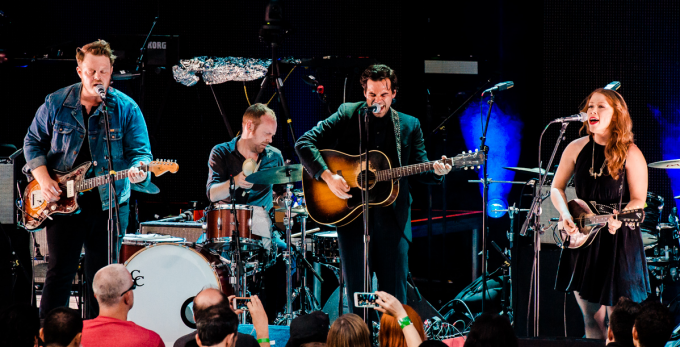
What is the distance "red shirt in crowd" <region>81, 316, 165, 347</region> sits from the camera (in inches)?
130

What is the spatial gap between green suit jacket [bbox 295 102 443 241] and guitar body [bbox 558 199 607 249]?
959mm

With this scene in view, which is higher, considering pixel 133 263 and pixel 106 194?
pixel 106 194

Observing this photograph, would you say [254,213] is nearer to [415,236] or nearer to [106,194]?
[106,194]

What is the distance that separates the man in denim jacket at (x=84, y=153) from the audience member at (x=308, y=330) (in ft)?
7.29

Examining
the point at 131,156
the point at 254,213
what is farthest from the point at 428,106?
the point at 131,156

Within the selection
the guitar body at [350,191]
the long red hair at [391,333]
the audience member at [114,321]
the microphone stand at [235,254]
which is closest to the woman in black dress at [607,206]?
the guitar body at [350,191]

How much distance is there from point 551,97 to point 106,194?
15.5 feet

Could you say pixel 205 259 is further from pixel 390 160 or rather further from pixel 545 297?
pixel 545 297

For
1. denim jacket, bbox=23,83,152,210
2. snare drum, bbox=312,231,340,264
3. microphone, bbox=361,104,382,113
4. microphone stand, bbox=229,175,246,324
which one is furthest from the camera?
snare drum, bbox=312,231,340,264

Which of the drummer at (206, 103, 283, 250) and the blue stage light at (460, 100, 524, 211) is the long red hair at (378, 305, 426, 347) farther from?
the blue stage light at (460, 100, 524, 211)

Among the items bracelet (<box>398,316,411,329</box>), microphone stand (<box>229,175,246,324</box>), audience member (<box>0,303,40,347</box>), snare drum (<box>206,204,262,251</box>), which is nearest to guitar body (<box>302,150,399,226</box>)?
microphone stand (<box>229,175,246,324</box>)

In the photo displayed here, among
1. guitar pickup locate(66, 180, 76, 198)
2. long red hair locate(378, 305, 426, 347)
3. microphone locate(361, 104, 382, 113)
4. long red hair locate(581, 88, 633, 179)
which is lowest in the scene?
long red hair locate(378, 305, 426, 347)

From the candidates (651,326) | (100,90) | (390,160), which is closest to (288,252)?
(390,160)

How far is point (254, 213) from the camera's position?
19.8ft
